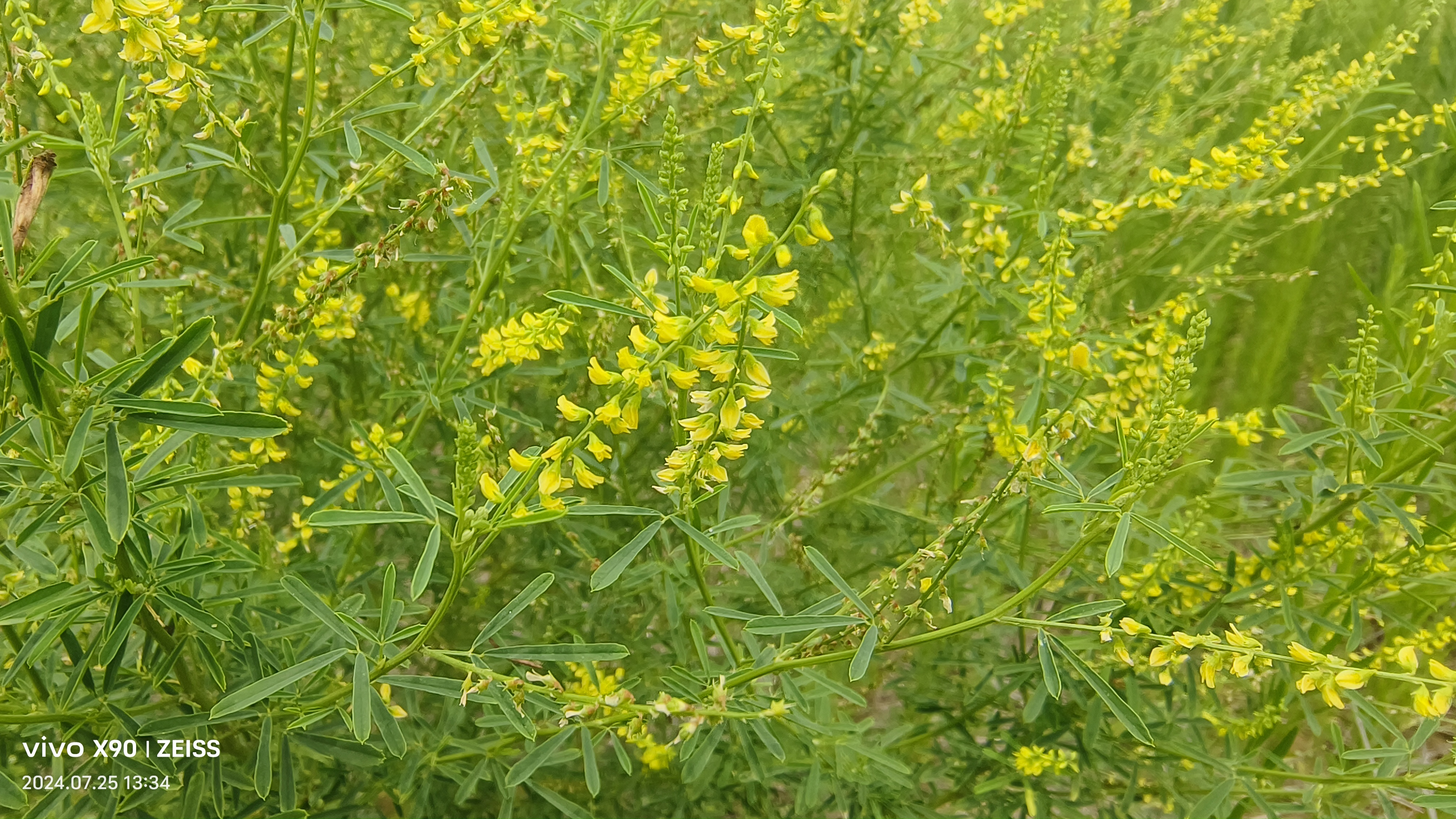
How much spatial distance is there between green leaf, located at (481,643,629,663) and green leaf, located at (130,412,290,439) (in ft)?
1.19

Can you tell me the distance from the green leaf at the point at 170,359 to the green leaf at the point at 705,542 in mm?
532

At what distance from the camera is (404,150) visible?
136cm

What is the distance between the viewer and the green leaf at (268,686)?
112 cm

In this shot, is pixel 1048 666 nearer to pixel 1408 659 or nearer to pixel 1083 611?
pixel 1083 611

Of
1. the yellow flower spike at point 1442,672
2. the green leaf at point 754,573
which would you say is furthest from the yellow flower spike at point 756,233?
the yellow flower spike at point 1442,672

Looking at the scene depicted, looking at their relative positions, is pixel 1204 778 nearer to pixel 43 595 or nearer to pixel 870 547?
pixel 870 547

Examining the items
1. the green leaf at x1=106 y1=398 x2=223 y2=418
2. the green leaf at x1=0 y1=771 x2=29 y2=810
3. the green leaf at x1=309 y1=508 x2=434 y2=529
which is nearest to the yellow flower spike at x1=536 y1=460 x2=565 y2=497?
the green leaf at x1=309 y1=508 x2=434 y2=529

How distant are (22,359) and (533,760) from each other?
30.1 inches

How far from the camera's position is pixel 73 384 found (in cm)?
98

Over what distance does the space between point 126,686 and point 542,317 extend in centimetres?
89

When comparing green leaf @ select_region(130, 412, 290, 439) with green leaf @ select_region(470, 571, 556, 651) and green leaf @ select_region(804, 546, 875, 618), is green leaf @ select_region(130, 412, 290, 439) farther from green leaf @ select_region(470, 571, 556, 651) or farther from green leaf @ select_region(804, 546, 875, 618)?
green leaf @ select_region(804, 546, 875, 618)

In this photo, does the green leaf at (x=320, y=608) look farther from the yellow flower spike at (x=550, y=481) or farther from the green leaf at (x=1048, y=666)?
the green leaf at (x=1048, y=666)

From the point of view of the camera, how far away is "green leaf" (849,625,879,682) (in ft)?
3.60

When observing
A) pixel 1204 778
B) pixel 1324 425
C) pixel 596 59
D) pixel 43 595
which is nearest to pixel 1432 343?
pixel 1204 778
